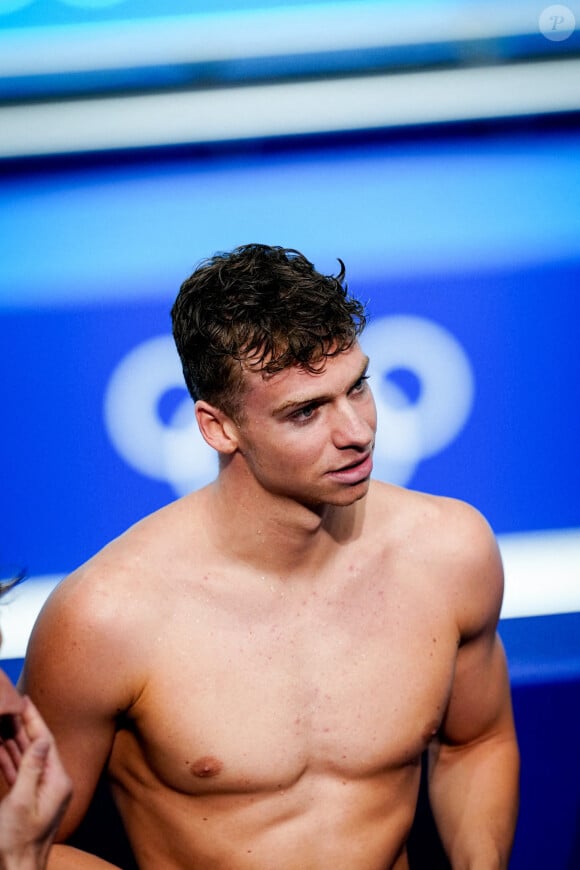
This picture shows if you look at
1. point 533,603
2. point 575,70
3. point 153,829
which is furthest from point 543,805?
point 575,70

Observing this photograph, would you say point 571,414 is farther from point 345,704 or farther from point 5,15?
point 5,15

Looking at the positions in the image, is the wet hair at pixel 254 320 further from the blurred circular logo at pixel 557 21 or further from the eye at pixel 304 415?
the blurred circular logo at pixel 557 21

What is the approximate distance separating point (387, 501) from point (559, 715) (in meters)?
0.59

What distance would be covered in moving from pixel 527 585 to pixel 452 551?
46 centimetres

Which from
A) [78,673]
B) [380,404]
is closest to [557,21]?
[380,404]

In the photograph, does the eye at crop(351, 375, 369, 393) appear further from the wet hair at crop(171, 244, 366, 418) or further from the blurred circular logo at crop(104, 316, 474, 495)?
the blurred circular logo at crop(104, 316, 474, 495)

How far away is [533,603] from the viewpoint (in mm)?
1760

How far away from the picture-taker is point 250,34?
172cm

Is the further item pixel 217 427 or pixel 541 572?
pixel 541 572

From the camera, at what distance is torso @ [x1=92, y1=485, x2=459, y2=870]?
125cm

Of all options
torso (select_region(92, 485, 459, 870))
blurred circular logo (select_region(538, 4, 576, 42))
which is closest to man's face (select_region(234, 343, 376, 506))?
torso (select_region(92, 485, 459, 870))

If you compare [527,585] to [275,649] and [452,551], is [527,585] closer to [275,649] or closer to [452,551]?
[452,551]

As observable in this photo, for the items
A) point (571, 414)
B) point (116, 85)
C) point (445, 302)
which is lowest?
point (571, 414)

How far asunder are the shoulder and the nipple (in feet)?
1.13
